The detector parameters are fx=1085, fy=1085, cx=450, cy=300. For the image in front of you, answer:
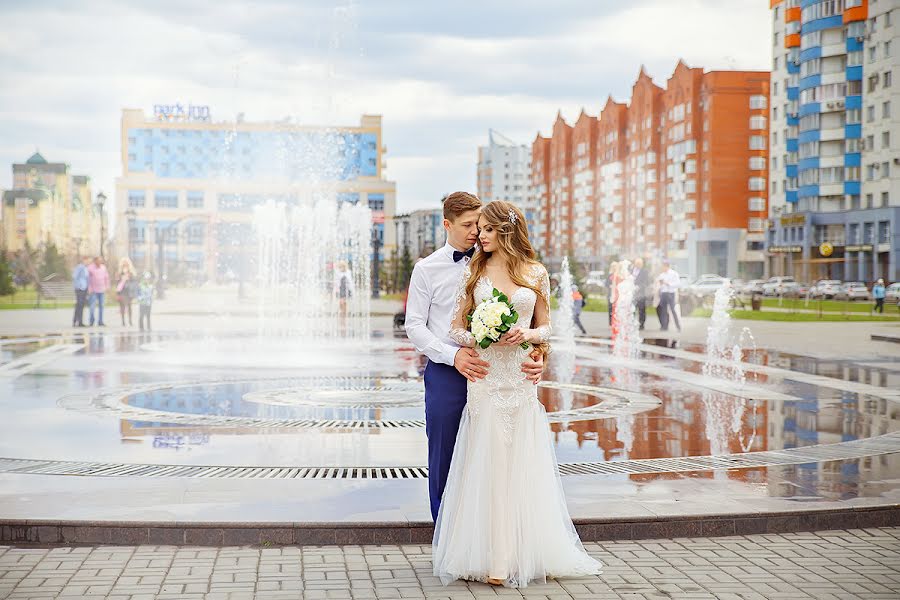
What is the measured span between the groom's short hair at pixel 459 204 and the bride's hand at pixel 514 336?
0.73 meters

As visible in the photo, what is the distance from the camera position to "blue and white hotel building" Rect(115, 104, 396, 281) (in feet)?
426

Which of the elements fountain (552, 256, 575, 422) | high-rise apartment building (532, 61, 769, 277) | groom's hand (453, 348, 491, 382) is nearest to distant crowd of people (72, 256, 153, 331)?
fountain (552, 256, 575, 422)

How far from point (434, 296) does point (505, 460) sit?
103cm

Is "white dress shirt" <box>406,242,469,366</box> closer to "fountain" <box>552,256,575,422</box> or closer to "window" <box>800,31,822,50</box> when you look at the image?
"fountain" <box>552,256,575,422</box>

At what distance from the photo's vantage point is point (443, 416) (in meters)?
6.10

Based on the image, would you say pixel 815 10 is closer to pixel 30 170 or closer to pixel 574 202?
pixel 574 202

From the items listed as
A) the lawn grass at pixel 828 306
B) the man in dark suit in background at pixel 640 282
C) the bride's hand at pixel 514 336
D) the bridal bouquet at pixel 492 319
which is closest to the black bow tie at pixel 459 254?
the bridal bouquet at pixel 492 319

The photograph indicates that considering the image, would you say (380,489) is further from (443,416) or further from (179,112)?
(179,112)

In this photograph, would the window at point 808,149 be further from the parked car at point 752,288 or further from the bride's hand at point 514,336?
the bride's hand at point 514,336

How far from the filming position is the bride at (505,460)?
573 cm

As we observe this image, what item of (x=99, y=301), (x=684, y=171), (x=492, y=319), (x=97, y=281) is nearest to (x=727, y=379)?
(x=492, y=319)

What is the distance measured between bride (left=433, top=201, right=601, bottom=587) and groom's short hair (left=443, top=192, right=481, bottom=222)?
0.16 meters

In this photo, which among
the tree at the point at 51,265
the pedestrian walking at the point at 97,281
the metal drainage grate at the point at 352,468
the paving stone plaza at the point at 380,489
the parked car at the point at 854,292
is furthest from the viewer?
the tree at the point at 51,265

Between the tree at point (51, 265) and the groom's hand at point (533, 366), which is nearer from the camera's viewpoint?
the groom's hand at point (533, 366)
